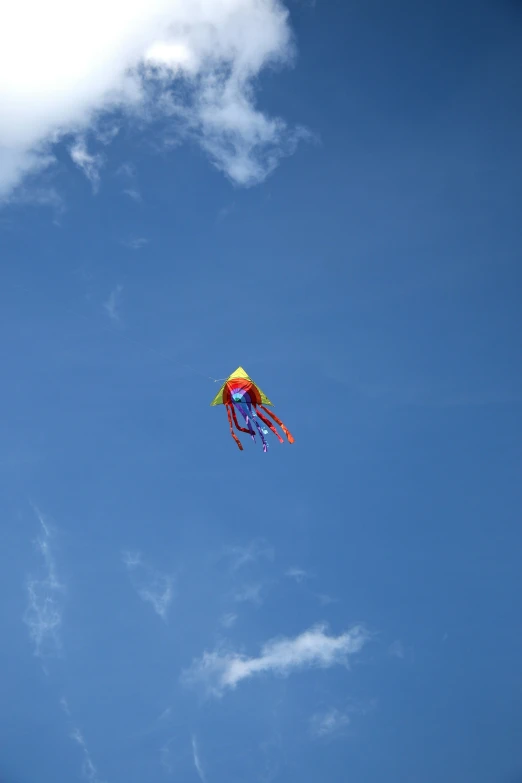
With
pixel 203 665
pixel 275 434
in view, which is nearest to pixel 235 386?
pixel 275 434

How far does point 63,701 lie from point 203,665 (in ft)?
52.3

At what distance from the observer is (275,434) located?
147 ft

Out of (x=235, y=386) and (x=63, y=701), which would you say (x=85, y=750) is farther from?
(x=235, y=386)

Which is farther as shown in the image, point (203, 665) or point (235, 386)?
point (203, 665)

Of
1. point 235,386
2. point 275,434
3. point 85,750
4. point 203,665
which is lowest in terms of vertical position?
point 85,750

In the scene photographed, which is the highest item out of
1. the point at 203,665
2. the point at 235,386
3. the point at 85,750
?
the point at 235,386

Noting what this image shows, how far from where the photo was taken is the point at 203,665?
61500 millimetres

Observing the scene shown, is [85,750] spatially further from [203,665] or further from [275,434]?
[275,434]

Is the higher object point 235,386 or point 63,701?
point 235,386

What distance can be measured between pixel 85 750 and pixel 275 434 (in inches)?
1746

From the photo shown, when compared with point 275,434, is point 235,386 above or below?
above

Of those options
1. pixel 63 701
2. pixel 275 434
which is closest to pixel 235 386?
pixel 275 434

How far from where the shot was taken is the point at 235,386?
149 ft

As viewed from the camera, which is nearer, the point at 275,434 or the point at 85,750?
the point at 275,434
